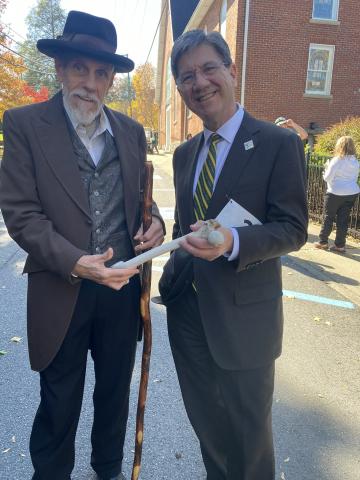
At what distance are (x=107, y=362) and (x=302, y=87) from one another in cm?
1519

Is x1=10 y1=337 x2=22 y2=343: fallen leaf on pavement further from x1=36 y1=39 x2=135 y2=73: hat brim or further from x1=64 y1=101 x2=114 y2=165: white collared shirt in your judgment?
x1=36 y1=39 x2=135 y2=73: hat brim

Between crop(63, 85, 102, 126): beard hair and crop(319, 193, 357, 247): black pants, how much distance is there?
5.72 m

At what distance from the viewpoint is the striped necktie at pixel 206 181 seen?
1.86 meters

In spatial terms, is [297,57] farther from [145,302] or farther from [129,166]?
[145,302]

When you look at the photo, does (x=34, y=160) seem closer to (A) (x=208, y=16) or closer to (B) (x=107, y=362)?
(B) (x=107, y=362)

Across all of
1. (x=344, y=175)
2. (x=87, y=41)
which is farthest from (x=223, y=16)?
(x=87, y=41)

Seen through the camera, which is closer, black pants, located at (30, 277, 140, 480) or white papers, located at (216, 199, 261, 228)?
white papers, located at (216, 199, 261, 228)

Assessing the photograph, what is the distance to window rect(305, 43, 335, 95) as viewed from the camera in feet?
49.6

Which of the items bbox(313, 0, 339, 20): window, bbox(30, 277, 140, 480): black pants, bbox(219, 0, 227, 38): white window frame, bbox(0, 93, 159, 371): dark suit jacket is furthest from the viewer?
bbox(219, 0, 227, 38): white window frame

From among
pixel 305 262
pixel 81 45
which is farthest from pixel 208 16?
pixel 81 45

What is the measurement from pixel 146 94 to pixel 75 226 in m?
42.2

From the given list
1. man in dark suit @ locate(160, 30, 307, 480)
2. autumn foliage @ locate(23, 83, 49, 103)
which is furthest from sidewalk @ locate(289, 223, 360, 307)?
autumn foliage @ locate(23, 83, 49, 103)

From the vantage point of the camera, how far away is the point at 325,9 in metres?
14.9

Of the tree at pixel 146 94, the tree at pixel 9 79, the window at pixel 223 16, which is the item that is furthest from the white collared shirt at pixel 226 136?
the tree at pixel 146 94
